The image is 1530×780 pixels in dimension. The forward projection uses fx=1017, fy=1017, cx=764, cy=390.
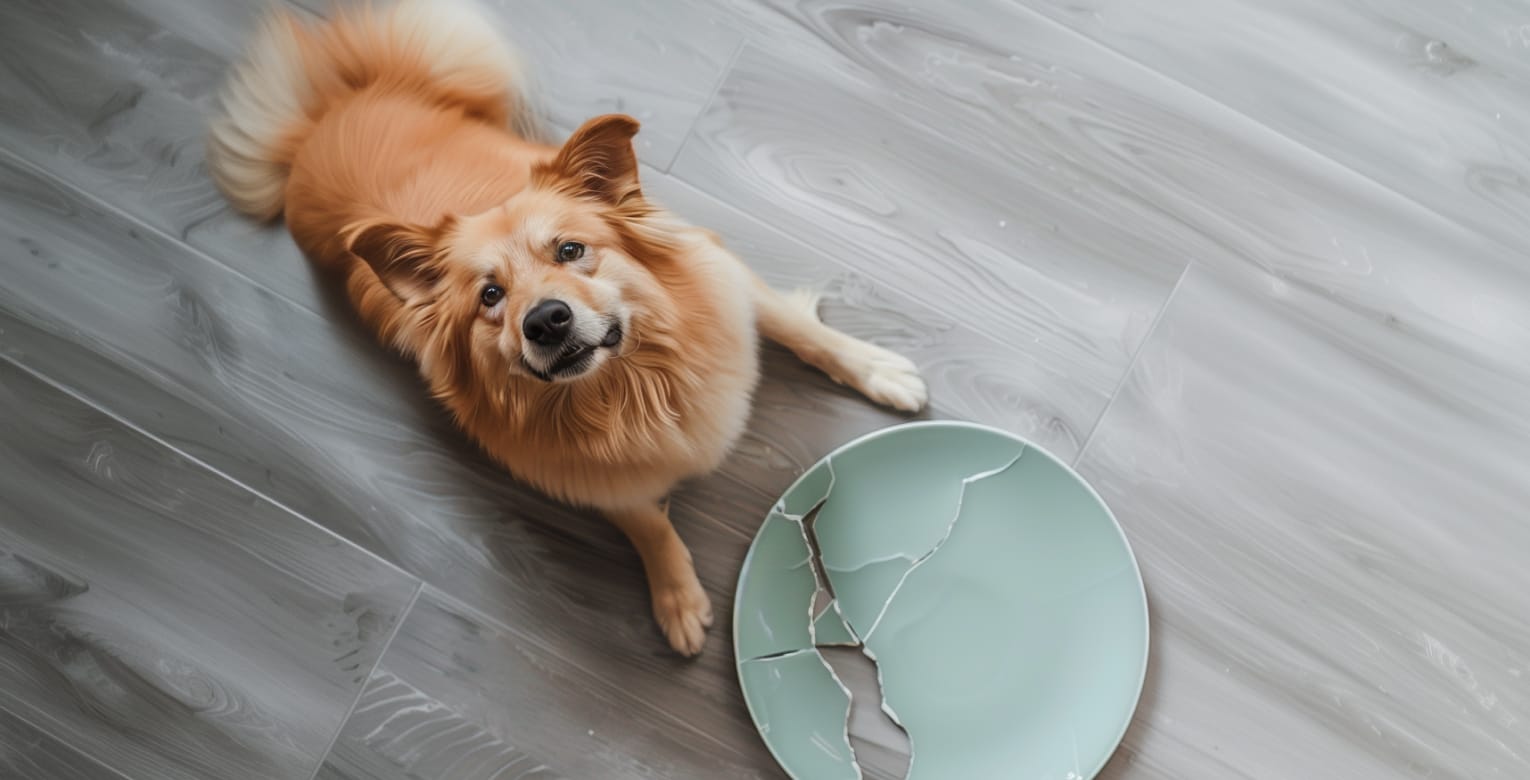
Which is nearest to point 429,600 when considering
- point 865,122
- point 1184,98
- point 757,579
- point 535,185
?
point 757,579

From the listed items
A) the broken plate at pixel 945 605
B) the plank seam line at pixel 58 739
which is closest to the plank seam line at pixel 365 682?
the plank seam line at pixel 58 739

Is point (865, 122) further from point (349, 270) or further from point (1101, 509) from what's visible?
point (349, 270)

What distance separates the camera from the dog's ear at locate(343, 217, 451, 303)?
1192 mm

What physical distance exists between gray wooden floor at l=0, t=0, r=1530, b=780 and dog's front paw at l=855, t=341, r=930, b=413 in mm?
49

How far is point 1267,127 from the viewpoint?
180cm

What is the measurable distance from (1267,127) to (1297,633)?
881 mm

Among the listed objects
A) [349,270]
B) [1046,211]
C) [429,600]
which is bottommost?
[429,600]

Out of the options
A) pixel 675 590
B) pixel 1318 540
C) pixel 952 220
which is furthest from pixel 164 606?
pixel 1318 540

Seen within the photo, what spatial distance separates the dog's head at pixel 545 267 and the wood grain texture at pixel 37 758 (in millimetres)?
1210

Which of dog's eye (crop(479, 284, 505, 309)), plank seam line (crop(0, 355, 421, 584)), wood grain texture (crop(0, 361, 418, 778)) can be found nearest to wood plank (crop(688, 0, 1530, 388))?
dog's eye (crop(479, 284, 505, 309))

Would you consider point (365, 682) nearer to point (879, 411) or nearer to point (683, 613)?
point (683, 613)

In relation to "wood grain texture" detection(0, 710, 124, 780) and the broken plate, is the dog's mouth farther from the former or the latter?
"wood grain texture" detection(0, 710, 124, 780)

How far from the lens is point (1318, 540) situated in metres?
1.73

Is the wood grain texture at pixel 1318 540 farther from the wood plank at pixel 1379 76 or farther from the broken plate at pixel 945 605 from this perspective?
the wood plank at pixel 1379 76
